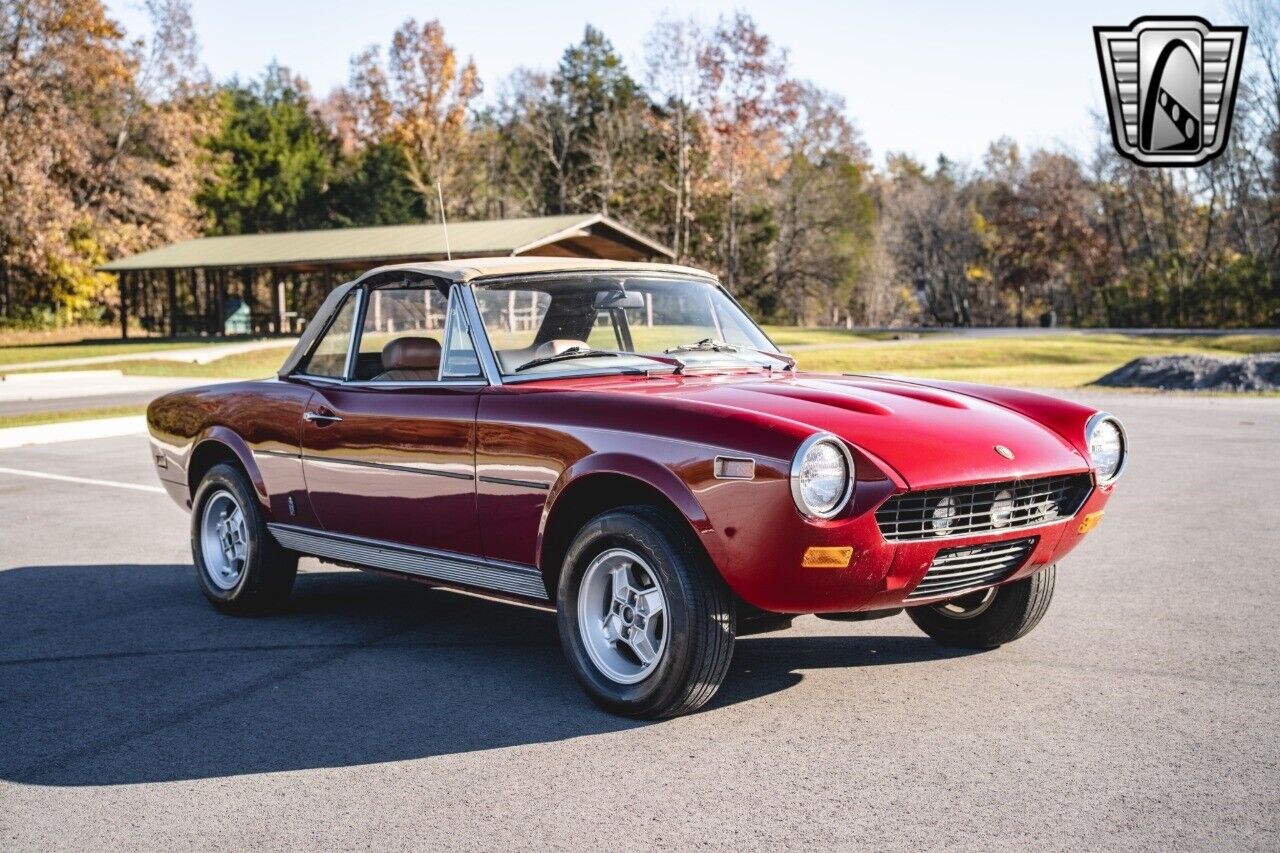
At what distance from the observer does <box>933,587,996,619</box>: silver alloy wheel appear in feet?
18.2

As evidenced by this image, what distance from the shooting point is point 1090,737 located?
14.6 feet

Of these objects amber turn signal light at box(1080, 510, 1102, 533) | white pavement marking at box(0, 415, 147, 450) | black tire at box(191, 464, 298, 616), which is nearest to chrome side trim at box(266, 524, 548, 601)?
black tire at box(191, 464, 298, 616)

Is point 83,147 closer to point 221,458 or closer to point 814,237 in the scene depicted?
point 814,237

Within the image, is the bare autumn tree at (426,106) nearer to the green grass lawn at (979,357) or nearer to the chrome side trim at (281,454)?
the green grass lawn at (979,357)

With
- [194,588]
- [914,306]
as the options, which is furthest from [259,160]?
[194,588]

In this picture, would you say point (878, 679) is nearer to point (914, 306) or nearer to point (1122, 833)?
point (1122, 833)

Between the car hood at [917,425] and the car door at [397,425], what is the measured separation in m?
1.01

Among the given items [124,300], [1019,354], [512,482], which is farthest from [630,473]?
[124,300]

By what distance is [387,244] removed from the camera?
45.5m

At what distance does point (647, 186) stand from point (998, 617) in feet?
190

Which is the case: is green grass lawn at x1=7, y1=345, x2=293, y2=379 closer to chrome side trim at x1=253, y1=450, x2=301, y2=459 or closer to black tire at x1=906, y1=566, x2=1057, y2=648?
chrome side trim at x1=253, y1=450, x2=301, y2=459

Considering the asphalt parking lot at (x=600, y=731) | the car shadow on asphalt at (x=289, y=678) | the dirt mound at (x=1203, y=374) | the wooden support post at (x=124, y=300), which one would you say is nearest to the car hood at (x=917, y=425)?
the asphalt parking lot at (x=600, y=731)

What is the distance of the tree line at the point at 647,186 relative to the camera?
49.7 m

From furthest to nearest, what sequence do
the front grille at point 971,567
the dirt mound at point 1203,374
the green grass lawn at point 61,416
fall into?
the dirt mound at point 1203,374, the green grass lawn at point 61,416, the front grille at point 971,567
